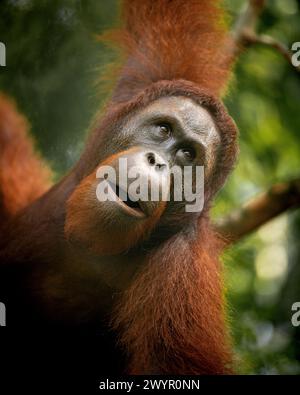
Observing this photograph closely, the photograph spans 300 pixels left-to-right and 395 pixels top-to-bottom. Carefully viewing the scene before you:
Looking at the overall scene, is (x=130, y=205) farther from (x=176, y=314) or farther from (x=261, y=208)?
(x=261, y=208)

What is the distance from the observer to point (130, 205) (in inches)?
112

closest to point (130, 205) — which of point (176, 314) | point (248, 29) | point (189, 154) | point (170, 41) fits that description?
point (189, 154)

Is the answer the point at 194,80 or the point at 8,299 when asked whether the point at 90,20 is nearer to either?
the point at 194,80

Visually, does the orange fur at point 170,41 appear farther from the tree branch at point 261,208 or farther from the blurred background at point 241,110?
the tree branch at point 261,208

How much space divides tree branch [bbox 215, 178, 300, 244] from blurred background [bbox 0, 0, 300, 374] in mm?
196

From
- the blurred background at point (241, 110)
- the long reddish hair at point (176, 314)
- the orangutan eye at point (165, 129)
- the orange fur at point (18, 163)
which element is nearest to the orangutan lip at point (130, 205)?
the long reddish hair at point (176, 314)

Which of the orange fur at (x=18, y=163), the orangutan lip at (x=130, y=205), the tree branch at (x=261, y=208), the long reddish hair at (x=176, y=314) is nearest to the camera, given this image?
the orangutan lip at (x=130, y=205)

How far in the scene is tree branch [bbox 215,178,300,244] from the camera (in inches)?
152

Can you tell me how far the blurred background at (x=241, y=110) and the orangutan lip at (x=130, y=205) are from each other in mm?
1047

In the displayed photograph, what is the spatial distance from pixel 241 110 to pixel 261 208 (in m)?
0.69

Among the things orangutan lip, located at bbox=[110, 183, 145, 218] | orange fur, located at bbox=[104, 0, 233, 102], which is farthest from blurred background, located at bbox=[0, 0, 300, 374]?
orangutan lip, located at bbox=[110, 183, 145, 218]

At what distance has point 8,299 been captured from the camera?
3354 millimetres

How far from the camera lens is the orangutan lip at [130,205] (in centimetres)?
277

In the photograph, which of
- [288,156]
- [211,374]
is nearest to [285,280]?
[288,156]
